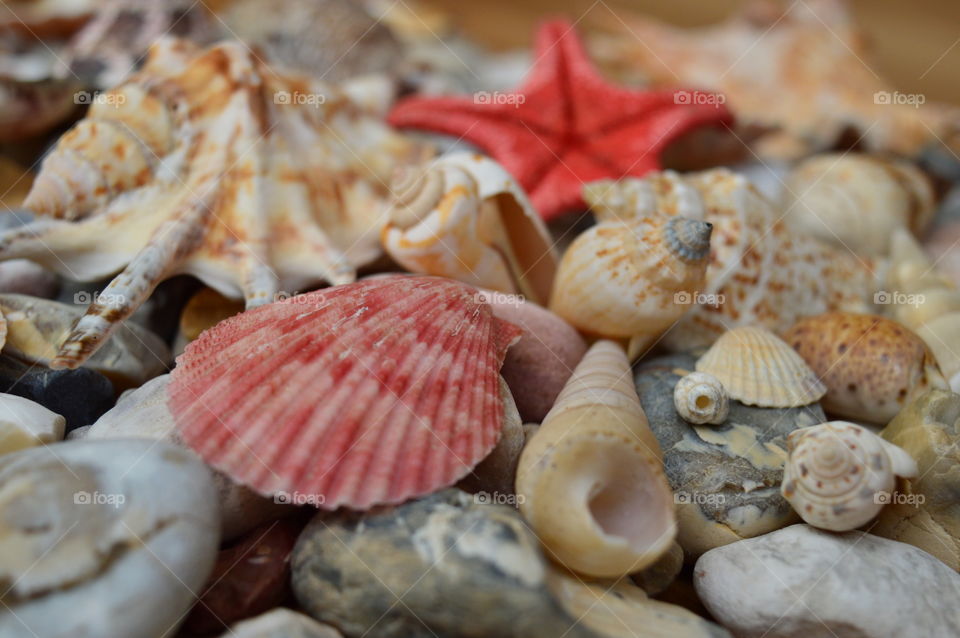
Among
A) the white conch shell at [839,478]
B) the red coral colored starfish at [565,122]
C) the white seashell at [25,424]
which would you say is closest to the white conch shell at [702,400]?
the white conch shell at [839,478]

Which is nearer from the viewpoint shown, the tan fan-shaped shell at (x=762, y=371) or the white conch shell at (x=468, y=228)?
the tan fan-shaped shell at (x=762, y=371)

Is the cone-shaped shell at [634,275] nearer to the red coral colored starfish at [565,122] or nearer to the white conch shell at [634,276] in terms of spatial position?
the white conch shell at [634,276]

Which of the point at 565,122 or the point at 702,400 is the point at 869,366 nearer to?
the point at 702,400

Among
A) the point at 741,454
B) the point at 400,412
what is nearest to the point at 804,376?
the point at 741,454

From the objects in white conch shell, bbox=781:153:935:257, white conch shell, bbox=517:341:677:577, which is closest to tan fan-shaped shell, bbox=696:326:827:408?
white conch shell, bbox=517:341:677:577

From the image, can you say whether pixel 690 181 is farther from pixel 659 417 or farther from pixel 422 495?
→ pixel 422 495

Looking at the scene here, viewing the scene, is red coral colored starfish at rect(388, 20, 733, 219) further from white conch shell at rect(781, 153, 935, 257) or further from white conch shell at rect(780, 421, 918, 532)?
white conch shell at rect(780, 421, 918, 532)

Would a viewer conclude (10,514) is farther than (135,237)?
No
